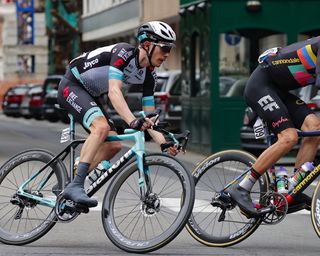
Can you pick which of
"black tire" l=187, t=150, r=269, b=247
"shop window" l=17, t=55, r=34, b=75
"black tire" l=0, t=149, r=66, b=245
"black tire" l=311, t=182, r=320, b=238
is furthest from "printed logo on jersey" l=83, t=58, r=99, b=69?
"shop window" l=17, t=55, r=34, b=75

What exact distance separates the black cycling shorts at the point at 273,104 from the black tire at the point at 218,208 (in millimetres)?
338

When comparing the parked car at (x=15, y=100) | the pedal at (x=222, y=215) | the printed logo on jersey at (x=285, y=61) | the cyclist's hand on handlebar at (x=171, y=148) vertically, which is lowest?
the parked car at (x=15, y=100)

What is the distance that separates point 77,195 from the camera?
8.96 metres

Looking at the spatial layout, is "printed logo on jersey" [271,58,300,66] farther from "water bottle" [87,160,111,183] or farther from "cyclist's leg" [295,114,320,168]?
"water bottle" [87,160,111,183]

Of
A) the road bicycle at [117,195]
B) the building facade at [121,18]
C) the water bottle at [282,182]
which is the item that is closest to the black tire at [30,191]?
the road bicycle at [117,195]

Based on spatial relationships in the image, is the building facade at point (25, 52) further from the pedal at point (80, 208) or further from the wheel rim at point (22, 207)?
the pedal at point (80, 208)

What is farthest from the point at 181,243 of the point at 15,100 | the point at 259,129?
the point at 15,100

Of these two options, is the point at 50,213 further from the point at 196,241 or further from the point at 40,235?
the point at 196,241

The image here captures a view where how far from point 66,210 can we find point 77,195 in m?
0.18

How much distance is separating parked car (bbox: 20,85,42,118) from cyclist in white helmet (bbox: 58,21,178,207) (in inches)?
1514

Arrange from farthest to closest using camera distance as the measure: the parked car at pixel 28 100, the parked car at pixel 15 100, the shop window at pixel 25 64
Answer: the shop window at pixel 25 64 < the parked car at pixel 15 100 < the parked car at pixel 28 100

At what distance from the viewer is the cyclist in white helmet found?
887cm

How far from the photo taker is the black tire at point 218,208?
9.14 m

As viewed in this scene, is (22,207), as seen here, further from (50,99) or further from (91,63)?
(50,99)
